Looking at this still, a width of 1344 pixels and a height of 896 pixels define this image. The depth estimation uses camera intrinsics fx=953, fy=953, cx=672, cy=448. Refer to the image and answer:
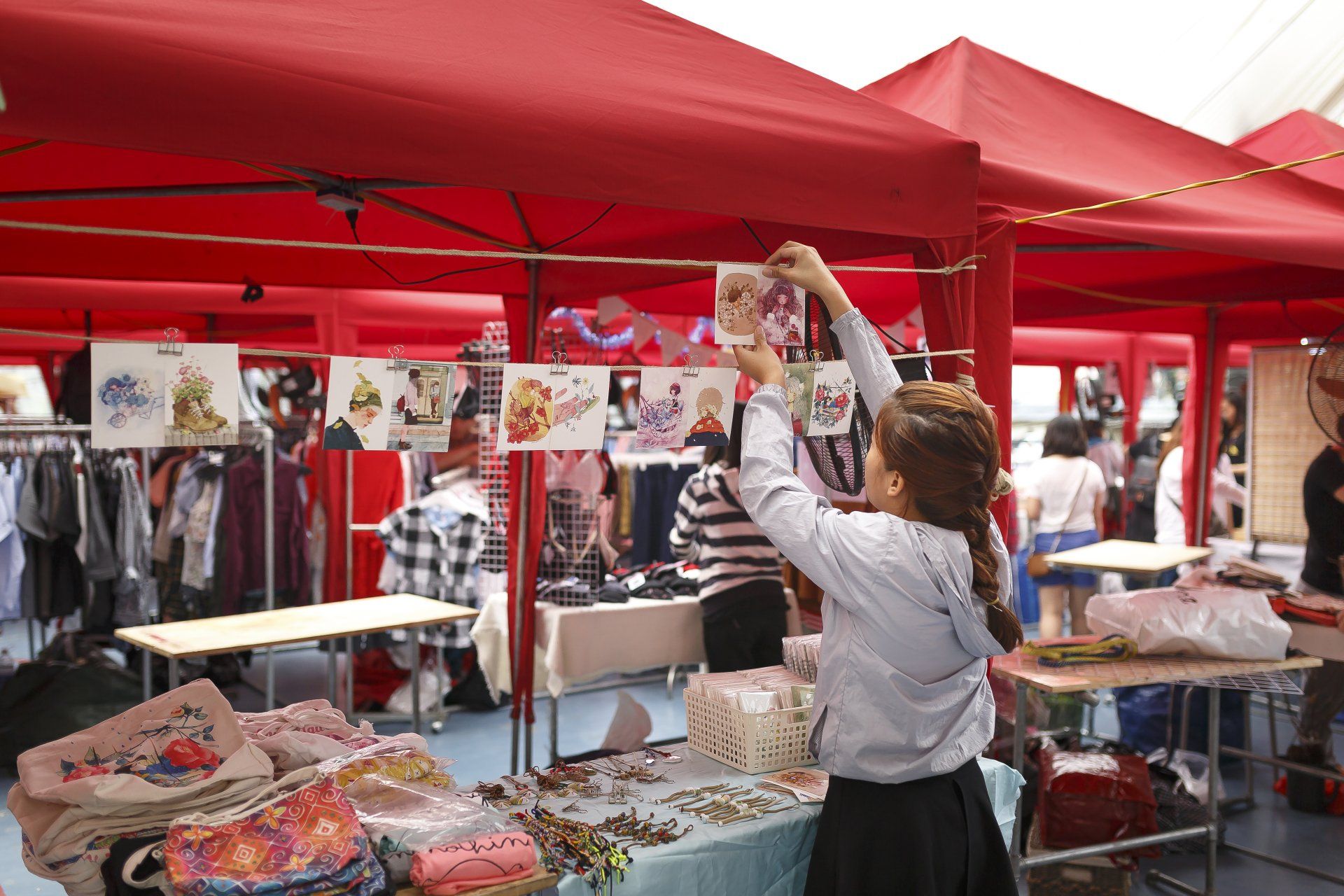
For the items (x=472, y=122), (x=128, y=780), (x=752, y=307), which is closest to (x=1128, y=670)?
(x=752, y=307)

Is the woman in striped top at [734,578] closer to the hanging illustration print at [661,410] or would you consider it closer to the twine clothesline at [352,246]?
the twine clothesline at [352,246]

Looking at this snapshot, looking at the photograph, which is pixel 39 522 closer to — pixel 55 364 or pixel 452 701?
pixel 452 701

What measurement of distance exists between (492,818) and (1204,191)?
10.3 ft

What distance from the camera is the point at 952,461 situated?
1795 mm

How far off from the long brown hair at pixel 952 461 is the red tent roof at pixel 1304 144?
317 cm

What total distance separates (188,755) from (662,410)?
48.4 inches

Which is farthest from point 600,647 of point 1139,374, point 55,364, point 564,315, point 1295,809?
point 55,364

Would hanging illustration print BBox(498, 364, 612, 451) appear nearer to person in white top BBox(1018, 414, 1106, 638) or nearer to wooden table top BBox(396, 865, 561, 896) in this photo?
wooden table top BBox(396, 865, 561, 896)

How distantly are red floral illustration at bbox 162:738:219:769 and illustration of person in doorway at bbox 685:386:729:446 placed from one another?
1.22m

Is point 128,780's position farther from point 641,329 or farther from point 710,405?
point 641,329

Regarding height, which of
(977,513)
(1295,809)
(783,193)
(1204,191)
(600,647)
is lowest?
(1295,809)

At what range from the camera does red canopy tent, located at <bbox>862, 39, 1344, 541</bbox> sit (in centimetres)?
272

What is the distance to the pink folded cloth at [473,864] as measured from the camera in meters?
1.71

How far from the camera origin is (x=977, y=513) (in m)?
1.86
